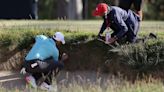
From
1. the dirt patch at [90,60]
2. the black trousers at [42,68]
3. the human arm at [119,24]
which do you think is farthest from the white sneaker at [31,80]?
the human arm at [119,24]

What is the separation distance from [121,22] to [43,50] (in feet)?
5.94

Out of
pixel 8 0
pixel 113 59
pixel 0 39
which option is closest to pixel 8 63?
pixel 0 39

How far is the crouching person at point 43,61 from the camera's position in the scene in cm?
1344

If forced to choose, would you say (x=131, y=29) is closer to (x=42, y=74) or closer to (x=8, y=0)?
(x=42, y=74)

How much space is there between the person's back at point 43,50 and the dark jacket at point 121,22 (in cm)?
130

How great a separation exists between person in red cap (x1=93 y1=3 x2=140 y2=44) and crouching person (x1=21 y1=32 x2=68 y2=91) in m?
1.04

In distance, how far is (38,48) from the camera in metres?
13.5

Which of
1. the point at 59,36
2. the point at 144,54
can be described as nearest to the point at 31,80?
the point at 59,36

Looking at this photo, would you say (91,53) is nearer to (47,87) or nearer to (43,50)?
(43,50)

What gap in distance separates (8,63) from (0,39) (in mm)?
602

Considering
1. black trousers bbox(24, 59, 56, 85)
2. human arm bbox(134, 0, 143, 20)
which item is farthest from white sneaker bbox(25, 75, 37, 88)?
human arm bbox(134, 0, 143, 20)

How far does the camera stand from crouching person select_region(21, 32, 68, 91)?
44.1 ft

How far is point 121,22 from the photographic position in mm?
13727

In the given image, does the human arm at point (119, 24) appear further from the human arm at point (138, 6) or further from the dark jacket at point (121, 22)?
the human arm at point (138, 6)
